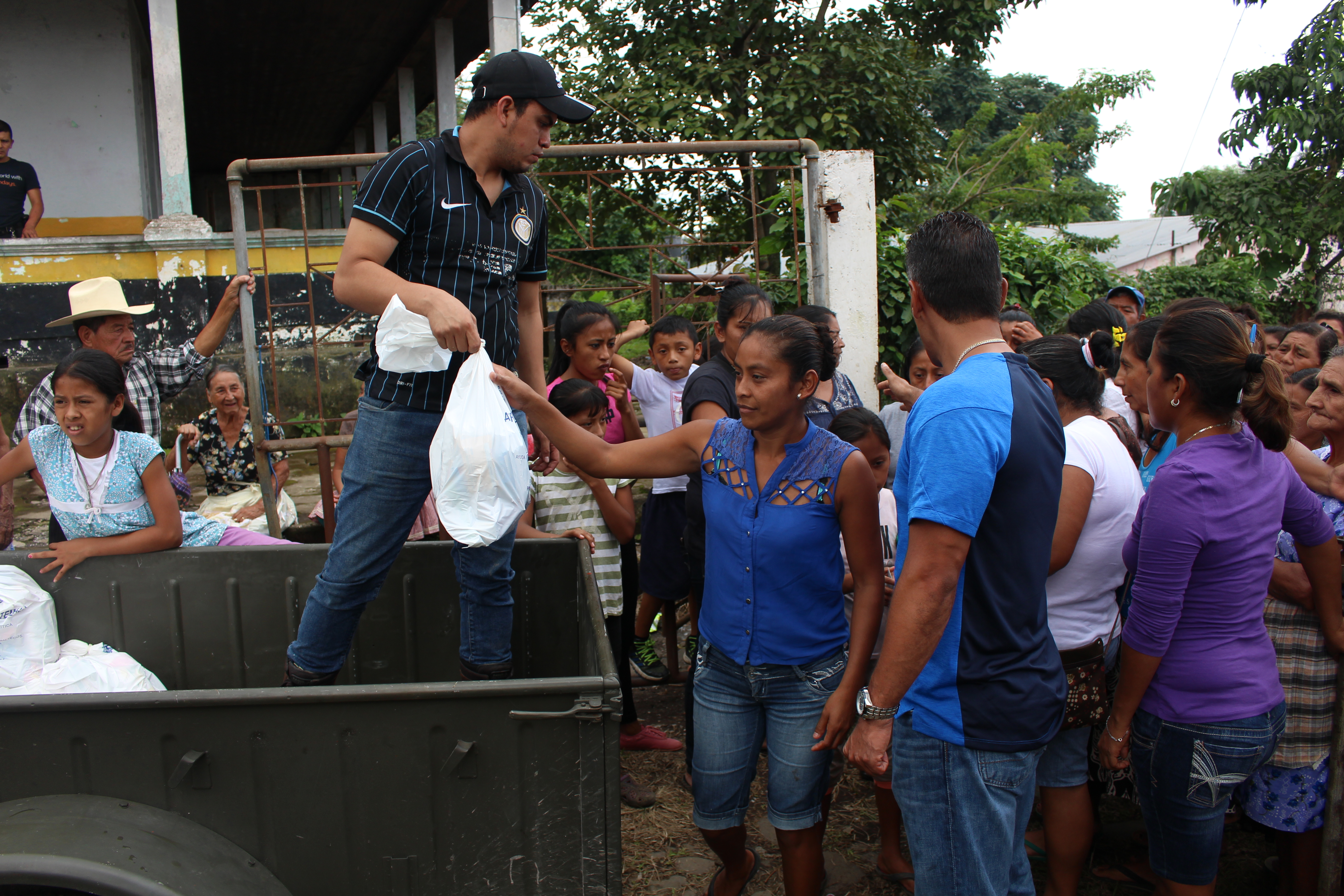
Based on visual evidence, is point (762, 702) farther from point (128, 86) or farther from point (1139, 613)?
point (128, 86)

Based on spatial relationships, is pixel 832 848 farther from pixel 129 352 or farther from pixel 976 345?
pixel 129 352

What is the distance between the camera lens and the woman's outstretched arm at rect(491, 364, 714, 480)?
227 centimetres

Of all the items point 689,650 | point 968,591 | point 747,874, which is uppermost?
point 968,591

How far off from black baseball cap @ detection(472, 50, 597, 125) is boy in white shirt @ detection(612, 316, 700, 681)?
182 centimetres

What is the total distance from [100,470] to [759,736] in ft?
6.89

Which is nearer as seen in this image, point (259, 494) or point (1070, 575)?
point (1070, 575)

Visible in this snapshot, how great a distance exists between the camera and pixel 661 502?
3.76m

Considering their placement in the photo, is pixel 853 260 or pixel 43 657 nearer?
pixel 43 657

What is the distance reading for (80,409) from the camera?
8.86 feet

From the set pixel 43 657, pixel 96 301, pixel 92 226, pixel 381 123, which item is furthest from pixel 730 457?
pixel 381 123

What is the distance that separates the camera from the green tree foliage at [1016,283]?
668 cm

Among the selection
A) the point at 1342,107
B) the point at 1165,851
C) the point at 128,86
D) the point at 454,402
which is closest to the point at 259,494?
the point at 454,402

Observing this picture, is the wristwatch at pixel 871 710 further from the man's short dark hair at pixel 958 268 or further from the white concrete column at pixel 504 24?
the white concrete column at pixel 504 24

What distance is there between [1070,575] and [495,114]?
6.15 feet
